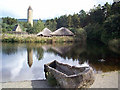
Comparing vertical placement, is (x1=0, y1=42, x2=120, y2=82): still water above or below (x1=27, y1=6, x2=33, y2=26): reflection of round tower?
below

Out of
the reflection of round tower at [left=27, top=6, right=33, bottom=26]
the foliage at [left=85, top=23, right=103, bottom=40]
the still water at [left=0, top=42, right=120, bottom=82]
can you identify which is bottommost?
the still water at [left=0, top=42, right=120, bottom=82]

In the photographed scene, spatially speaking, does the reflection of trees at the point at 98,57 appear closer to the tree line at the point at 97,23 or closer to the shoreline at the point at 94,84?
the shoreline at the point at 94,84

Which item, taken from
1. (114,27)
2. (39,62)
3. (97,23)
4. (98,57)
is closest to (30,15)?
(97,23)

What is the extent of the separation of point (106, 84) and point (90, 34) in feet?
86.1

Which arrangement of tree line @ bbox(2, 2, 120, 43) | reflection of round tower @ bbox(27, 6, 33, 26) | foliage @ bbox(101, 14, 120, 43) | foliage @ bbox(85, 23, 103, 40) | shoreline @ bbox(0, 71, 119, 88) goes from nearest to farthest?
1. shoreline @ bbox(0, 71, 119, 88)
2. foliage @ bbox(101, 14, 120, 43)
3. tree line @ bbox(2, 2, 120, 43)
4. foliage @ bbox(85, 23, 103, 40)
5. reflection of round tower @ bbox(27, 6, 33, 26)

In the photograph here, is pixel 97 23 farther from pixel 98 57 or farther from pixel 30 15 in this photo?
pixel 30 15

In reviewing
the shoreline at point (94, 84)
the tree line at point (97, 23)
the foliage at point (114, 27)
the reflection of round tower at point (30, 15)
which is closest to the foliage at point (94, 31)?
the tree line at point (97, 23)

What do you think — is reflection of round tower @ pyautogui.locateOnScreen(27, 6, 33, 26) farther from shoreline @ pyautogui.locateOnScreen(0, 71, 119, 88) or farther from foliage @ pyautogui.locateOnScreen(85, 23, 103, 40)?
shoreline @ pyautogui.locateOnScreen(0, 71, 119, 88)

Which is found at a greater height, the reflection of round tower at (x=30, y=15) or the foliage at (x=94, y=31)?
the reflection of round tower at (x=30, y=15)

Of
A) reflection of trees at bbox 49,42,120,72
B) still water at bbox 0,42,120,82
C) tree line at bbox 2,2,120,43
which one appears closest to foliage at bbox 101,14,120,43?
tree line at bbox 2,2,120,43

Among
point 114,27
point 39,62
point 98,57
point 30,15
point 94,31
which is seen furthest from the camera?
point 30,15

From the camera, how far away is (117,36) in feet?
60.4

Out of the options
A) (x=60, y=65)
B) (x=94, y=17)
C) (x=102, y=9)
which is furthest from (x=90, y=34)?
(x=60, y=65)

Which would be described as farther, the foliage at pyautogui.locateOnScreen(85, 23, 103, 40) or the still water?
the foliage at pyautogui.locateOnScreen(85, 23, 103, 40)
